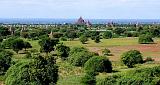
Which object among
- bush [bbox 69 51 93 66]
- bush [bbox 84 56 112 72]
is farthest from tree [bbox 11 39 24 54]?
bush [bbox 84 56 112 72]

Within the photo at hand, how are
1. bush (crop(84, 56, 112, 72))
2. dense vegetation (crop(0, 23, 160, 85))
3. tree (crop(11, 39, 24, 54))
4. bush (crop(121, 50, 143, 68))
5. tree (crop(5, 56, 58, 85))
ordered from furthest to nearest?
tree (crop(11, 39, 24, 54)), bush (crop(121, 50, 143, 68)), bush (crop(84, 56, 112, 72)), dense vegetation (crop(0, 23, 160, 85)), tree (crop(5, 56, 58, 85))

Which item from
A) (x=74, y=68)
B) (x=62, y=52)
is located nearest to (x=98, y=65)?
(x=74, y=68)

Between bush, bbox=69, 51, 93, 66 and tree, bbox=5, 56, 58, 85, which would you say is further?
bush, bbox=69, 51, 93, 66

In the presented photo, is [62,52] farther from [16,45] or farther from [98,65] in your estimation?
[98,65]

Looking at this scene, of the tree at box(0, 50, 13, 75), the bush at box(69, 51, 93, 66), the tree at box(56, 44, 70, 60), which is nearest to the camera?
the tree at box(0, 50, 13, 75)

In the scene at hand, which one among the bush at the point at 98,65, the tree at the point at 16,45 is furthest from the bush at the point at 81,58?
the tree at the point at 16,45

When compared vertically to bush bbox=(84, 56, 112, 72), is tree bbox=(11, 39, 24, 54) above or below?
below

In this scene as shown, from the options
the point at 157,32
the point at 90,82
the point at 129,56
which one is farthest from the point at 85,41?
the point at 90,82

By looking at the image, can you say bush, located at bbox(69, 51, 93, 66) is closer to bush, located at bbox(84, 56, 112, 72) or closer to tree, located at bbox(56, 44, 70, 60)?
bush, located at bbox(84, 56, 112, 72)
